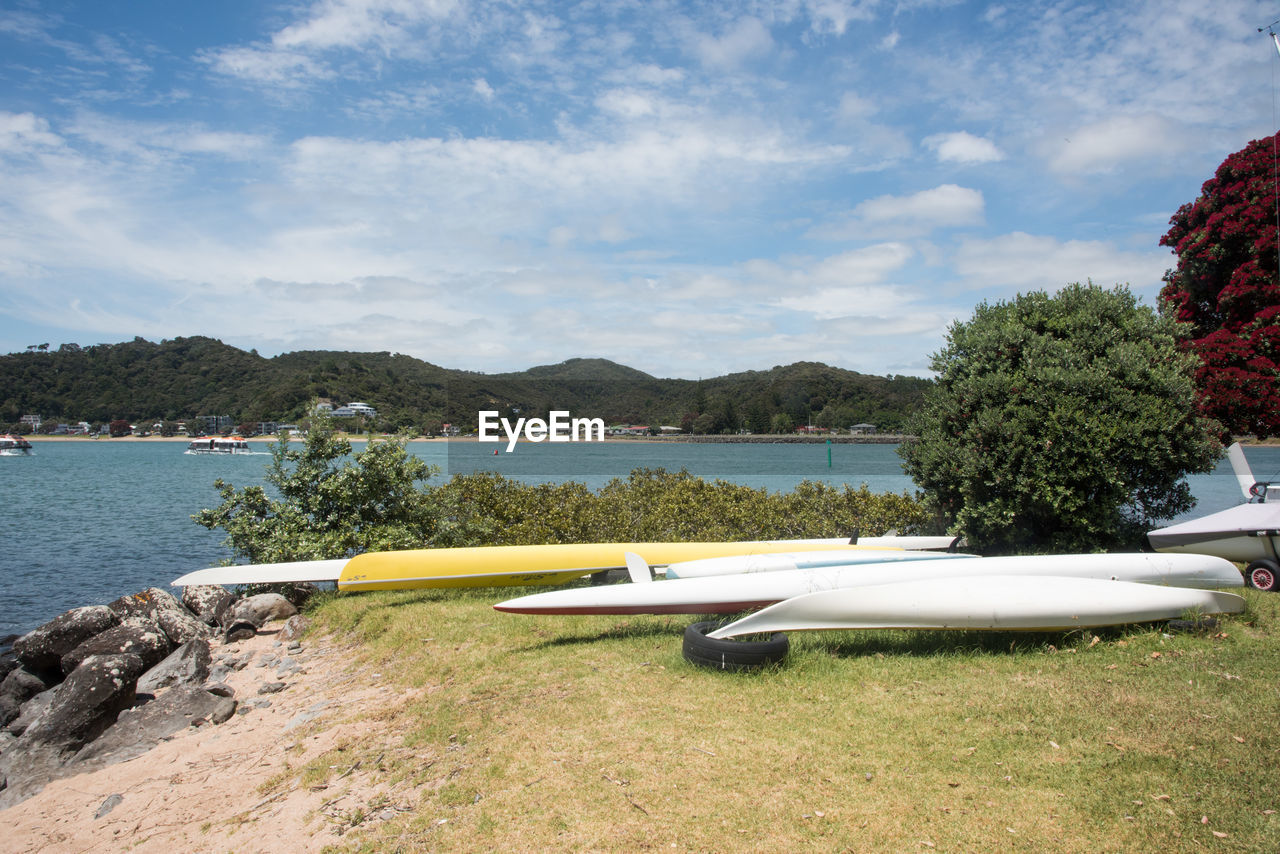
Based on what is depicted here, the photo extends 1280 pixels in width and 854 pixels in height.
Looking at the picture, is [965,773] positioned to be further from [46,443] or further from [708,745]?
[46,443]

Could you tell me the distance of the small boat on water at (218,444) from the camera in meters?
61.8

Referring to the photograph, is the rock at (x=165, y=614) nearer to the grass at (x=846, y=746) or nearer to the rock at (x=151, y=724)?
the rock at (x=151, y=724)

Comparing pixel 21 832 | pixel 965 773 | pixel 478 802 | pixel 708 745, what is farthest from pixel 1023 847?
pixel 21 832

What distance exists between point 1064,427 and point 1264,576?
2229 millimetres

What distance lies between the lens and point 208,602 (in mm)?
9352

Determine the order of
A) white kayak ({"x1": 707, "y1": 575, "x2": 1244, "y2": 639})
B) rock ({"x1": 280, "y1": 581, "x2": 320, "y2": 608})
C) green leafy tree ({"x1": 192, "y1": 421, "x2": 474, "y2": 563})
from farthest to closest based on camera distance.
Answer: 1. green leafy tree ({"x1": 192, "y1": 421, "x2": 474, "y2": 563})
2. rock ({"x1": 280, "y1": 581, "x2": 320, "y2": 608})
3. white kayak ({"x1": 707, "y1": 575, "x2": 1244, "y2": 639})

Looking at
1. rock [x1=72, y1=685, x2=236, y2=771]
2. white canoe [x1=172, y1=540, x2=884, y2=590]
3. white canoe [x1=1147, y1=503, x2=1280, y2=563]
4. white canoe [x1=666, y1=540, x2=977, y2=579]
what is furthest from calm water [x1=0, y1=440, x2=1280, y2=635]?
rock [x1=72, y1=685, x2=236, y2=771]

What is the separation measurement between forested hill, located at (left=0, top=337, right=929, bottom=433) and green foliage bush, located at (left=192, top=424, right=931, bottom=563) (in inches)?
37.3

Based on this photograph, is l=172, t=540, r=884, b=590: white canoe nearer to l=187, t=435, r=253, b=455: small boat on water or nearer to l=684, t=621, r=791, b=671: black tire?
l=684, t=621, r=791, b=671: black tire

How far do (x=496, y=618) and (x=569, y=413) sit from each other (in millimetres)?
6452

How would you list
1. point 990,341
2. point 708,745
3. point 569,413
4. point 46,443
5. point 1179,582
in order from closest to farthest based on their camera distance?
1. point 708,745
2. point 1179,582
3. point 990,341
4. point 569,413
5. point 46,443

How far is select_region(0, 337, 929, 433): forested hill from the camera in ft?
55.1

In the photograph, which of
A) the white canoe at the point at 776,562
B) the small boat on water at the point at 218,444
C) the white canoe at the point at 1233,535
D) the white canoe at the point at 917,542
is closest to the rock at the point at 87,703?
the white canoe at the point at 776,562

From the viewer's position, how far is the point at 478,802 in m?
3.48
